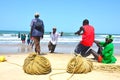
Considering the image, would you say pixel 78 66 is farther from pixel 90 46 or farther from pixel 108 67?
pixel 90 46

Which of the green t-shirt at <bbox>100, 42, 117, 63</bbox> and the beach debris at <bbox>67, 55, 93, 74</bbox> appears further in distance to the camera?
the green t-shirt at <bbox>100, 42, 117, 63</bbox>

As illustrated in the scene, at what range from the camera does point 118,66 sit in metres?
10.1

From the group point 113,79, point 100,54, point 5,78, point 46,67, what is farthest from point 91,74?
point 100,54

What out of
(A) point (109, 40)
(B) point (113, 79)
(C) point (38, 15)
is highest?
(C) point (38, 15)

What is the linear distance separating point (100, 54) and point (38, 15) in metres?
3.19

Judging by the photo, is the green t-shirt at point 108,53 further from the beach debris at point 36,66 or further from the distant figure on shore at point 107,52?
the beach debris at point 36,66

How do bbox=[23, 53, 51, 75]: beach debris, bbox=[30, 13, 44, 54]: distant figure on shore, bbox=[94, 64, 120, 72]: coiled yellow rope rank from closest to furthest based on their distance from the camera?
bbox=[23, 53, 51, 75]: beach debris → bbox=[94, 64, 120, 72]: coiled yellow rope → bbox=[30, 13, 44, 54]: distant figure on shore

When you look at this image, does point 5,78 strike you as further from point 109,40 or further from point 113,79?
point 109,40

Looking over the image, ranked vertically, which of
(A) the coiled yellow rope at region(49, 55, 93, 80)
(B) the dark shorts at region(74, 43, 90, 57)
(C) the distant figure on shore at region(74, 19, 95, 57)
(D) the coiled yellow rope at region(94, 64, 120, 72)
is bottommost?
(D) the coiled yellow rope at region(94, 64, 120, 72)

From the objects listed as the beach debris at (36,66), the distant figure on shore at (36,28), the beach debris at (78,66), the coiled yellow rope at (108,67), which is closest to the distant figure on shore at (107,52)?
the coiled yellow rope at (108,67)

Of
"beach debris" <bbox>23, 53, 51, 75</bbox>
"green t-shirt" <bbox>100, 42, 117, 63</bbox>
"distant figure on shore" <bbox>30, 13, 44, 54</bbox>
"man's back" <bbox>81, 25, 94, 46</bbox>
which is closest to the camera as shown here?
"beach debris" <bbox>23, 53, 51, 75</bbox>

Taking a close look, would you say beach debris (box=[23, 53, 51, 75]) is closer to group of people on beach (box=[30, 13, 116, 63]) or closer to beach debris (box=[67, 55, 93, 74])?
beach debris (box=[67, 55, 93, 74])

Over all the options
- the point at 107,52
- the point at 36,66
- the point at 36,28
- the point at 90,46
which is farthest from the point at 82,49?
the point at 36,66

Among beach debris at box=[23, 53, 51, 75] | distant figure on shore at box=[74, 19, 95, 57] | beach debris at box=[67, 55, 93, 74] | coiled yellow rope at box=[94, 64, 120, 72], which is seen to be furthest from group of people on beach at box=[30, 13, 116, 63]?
beach debris at box=[23, 53, 51, 75]
